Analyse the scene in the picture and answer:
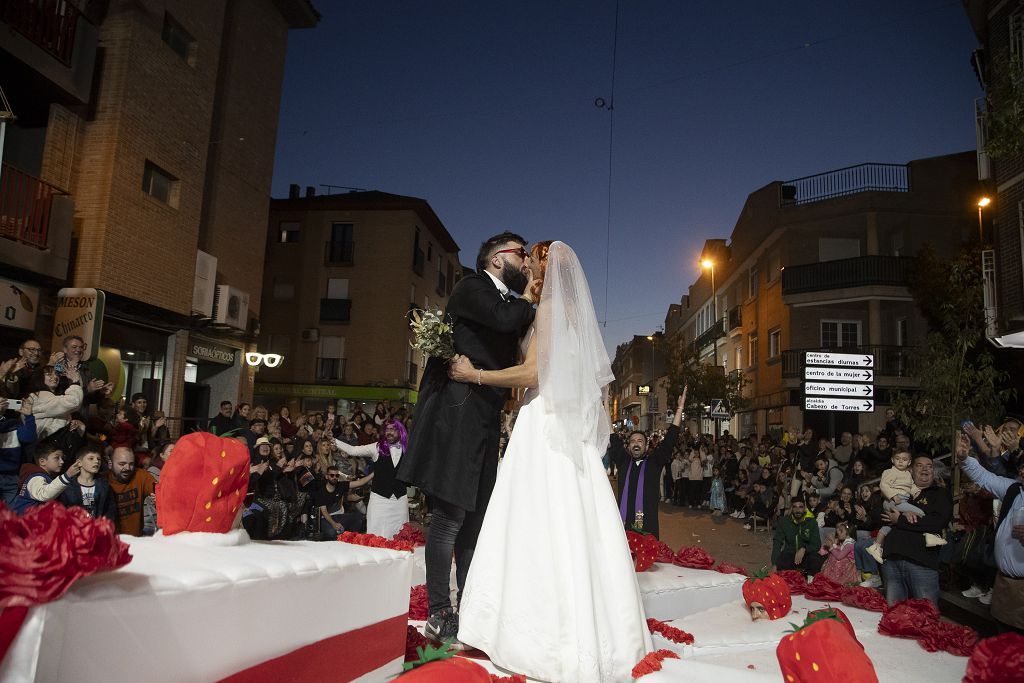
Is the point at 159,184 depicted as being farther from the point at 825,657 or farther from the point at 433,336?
the point at 825,657

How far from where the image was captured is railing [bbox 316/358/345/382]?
102ft

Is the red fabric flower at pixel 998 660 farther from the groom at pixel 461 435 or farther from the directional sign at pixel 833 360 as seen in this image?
the directional sign at pixel 833 360

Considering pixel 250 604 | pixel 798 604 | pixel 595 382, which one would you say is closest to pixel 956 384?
pixel 798 604

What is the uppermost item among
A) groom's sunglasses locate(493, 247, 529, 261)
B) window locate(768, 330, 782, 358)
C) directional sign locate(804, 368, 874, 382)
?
window locate(768, 330, 782, 358)

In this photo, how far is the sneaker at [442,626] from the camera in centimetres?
320

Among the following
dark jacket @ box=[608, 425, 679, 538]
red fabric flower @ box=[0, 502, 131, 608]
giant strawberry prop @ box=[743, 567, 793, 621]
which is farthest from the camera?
dark jacket @ box=[608, 425, 679, 538]

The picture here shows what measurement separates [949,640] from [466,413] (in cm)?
335

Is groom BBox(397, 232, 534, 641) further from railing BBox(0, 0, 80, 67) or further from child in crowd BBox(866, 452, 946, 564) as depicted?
railing BBox(0, 0, 80, 67)

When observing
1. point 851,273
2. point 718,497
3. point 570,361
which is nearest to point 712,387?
point 851,273

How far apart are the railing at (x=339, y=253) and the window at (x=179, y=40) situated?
56.5ft

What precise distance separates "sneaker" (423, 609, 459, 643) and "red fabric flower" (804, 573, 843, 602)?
3713 millimetres

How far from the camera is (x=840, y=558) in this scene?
28.0 ft

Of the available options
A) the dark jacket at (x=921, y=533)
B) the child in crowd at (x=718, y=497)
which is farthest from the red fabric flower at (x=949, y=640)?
the child in crowd at (x=718, y=497)

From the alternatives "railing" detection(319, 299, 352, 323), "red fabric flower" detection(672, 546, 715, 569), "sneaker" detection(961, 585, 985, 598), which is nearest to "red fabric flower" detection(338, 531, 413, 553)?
"red fabric flower" detection(672, 546, 715, 569)
